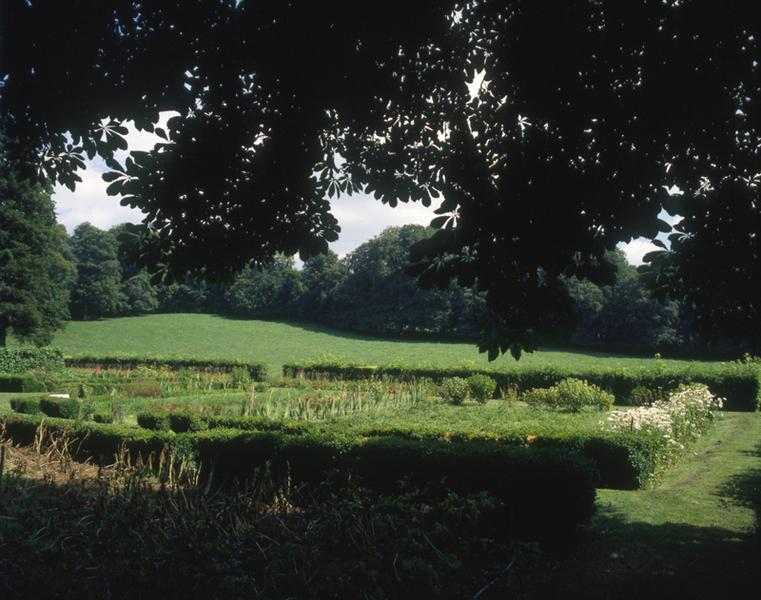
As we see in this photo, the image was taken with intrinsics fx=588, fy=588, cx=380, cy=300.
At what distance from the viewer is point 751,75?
509cm

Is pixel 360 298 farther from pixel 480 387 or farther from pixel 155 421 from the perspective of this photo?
pixel 155 421

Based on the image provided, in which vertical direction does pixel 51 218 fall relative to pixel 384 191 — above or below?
above

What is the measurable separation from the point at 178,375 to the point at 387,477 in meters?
24.0

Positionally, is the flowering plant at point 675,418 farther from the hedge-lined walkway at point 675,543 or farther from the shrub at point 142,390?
the shrub at point 142,390

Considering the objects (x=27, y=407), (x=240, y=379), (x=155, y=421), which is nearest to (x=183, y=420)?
(x=155, y=421)

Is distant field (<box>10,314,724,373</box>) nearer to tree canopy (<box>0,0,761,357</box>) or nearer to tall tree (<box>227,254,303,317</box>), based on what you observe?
tall tree (<box>227,254,303,317</box>)

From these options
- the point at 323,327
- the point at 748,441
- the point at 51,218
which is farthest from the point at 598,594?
the point at 323,327

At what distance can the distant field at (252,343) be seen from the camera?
42344 mm

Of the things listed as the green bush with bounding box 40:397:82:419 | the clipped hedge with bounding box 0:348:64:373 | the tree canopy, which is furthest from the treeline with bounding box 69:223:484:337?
the tree canopy

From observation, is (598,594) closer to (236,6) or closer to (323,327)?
(236,6)

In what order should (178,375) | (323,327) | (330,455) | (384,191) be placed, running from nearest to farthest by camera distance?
(384,191) → (330,455) → (178,375) → (323,327)

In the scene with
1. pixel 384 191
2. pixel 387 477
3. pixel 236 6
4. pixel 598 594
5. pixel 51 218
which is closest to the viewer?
pixel 598 594

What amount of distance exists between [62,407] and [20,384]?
10747mm

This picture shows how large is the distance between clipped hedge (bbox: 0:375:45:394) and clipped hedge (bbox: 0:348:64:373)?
6.20m
